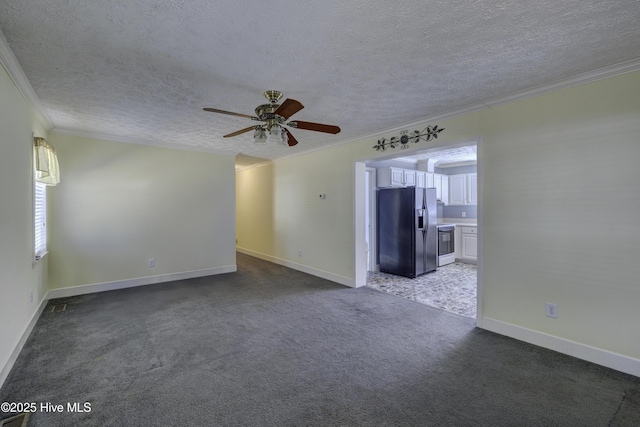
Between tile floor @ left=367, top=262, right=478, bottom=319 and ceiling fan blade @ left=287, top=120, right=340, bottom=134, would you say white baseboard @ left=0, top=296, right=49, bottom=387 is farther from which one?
tile floor @ left=367, top=262, right=478, bottom=319

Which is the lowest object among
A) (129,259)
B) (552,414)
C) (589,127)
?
(552,414)

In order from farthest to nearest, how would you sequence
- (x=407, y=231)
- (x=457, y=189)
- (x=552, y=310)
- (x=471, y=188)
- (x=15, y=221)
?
(x=457, y=189)
(x=471, y=188)
(x=407, y=231)
(x=552, y=310)
(x=15, y=221)

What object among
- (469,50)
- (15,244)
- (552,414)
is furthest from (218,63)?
(552,414)

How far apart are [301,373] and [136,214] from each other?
398 cm

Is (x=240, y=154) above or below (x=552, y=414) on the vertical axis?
above

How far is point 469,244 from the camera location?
643cm

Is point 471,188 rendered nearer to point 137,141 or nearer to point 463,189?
point 463,189

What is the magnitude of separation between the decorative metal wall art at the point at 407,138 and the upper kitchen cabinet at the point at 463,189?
371 centimetres

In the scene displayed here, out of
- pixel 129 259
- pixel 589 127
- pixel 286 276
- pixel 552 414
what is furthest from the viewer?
pixel 286 276

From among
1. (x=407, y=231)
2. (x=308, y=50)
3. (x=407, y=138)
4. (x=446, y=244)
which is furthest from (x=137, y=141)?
(x=446, y=244)

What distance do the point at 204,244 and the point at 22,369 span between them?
3168 mm

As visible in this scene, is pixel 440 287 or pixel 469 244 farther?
pixel 469 244

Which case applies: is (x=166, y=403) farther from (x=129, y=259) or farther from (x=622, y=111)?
(x=622, y=111)

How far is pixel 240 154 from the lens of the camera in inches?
228
